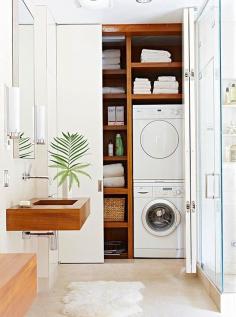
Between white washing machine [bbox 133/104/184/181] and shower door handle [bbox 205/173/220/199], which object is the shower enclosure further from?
white washing machine [bbox 133/104/184/181]

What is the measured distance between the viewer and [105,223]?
5863 millimetres

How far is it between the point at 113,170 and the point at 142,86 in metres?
1.02

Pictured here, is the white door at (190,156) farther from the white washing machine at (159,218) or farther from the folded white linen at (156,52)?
the folded white linen at (156,52)

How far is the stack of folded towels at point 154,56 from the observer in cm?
596

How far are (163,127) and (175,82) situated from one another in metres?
0.53

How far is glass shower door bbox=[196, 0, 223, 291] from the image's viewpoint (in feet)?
12.7

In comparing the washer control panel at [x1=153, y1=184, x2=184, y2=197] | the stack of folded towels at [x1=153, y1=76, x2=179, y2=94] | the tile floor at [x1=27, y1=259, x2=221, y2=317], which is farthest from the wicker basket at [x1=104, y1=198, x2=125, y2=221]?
the stack of folded towels at [x1=153, y1=76, x2=179, y2=94]

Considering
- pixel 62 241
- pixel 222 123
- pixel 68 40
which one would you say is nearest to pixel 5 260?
pixel 222 123

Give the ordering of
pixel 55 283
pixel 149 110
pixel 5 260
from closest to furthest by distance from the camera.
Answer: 1. pixel 5 260
2. pixel 55 283
3. pixel 149 110

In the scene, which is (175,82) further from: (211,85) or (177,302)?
(177,302)

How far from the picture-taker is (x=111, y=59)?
240 inches

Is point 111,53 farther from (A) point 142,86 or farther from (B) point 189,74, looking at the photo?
(B) point 189,74

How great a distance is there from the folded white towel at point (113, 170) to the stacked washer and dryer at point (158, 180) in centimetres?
18

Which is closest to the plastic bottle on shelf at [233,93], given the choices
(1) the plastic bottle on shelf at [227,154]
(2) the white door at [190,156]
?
(1) the plastic bottle on shelf at [227,154]
